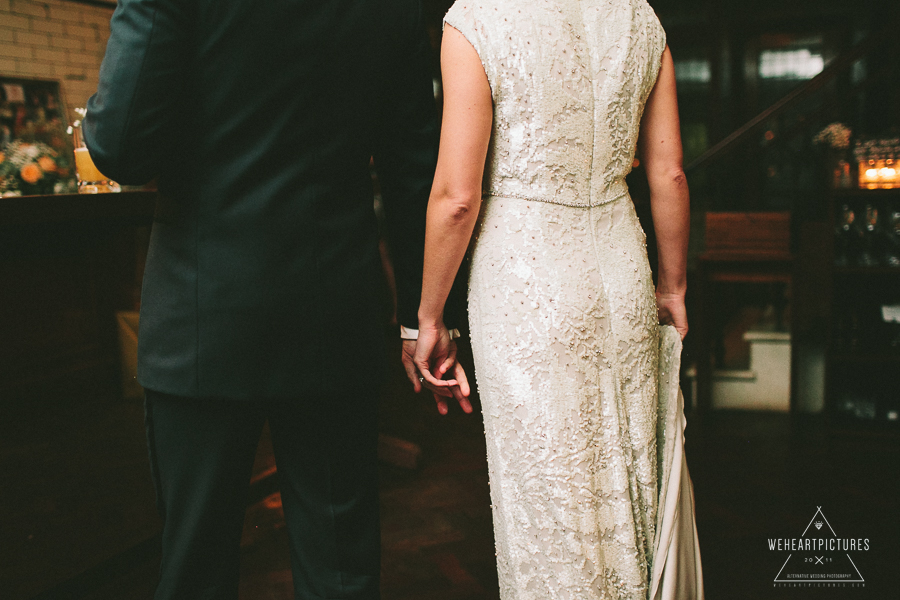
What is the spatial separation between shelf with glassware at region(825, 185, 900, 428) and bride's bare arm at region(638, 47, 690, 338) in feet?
6.68

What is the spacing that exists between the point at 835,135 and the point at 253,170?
5.27 m

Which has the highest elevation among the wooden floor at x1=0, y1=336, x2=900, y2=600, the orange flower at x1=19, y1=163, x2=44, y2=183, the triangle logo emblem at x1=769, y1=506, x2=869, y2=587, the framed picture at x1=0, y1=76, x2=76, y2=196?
the framed picture at x1=0, y1=76, x2=76, y2=196

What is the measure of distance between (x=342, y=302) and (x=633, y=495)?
29.3 inches

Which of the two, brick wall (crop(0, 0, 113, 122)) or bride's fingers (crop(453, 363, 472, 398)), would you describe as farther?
brick wall (crop(0, 0, 113, 122))

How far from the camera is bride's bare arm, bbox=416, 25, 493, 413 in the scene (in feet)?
3.98

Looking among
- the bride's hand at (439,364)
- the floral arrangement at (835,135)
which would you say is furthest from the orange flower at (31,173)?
the floral arrangement at (835,135)

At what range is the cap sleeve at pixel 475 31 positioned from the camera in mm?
1201

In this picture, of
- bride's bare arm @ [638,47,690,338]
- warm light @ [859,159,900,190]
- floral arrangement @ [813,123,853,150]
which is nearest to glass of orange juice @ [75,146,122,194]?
bride's bare arm @ [638,47,690,338]

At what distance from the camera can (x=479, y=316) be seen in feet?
4.49

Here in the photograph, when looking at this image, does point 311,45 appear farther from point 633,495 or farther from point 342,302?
point 633,495

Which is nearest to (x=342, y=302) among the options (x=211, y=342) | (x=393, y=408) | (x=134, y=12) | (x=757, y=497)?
(x=211, y=342)

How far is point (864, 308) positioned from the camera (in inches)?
126

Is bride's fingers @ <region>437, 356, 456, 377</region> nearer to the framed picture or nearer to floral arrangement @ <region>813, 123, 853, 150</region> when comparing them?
the framed picture

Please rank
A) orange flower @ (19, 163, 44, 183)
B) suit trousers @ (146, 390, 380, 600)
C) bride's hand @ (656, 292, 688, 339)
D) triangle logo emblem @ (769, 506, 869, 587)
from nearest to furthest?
1. suit trousers @ (146, 390, 380, 600)
2. bride's hand @ (656, 292, 688, 339)
3. triangle logo emblem @ (769, 506, 869, 587)
4. orange flower @ (19, 163, 44, 183)
